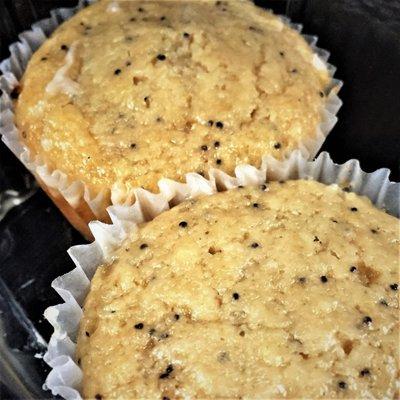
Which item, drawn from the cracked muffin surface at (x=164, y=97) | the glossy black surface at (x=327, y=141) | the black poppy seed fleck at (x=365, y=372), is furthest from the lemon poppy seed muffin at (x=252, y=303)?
the glossy black surface at (x=327, y=141)

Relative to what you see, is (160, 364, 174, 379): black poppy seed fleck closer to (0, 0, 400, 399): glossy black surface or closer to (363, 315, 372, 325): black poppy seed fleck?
(363, 315, 372, 325): black poppy seed fleck

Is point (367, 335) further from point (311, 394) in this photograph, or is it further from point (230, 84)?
point (230, 84)

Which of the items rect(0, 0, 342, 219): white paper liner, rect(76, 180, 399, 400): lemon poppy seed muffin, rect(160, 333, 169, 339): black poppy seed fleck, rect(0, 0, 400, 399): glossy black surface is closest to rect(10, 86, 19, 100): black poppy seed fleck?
rect(0, 0, 342, 219): white paper liner

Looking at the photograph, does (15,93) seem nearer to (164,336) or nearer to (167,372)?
(164,336)

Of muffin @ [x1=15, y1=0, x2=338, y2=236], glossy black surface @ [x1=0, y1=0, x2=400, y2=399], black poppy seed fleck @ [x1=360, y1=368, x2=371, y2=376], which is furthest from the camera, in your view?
glossy black surface @ [x1=0, y1=0, x2=400, y2=399]

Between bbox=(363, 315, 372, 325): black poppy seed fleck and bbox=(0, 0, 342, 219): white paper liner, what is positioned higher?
bbox=(0, 0, 342, 219): white paper liner

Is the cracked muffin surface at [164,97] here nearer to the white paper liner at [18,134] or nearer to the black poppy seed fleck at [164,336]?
the white paper liner at [18,134]
